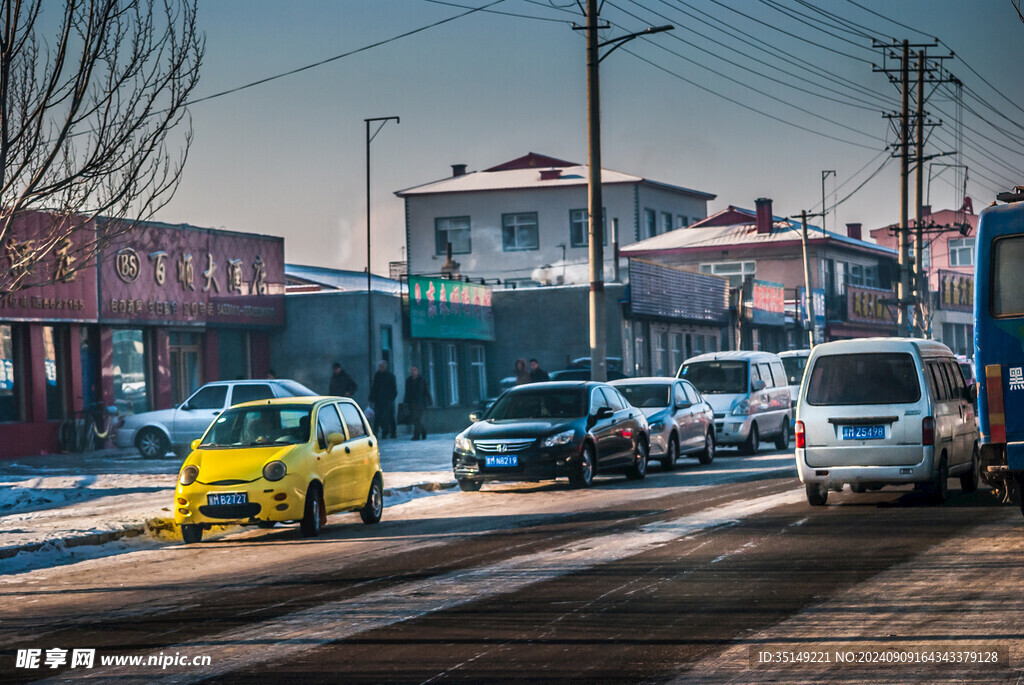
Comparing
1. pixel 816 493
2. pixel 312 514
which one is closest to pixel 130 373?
pixel 312 514

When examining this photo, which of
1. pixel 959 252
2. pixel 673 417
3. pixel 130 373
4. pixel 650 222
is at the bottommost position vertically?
pixel 673 417

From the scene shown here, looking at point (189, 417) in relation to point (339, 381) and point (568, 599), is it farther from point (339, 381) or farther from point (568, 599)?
point (568, 599)

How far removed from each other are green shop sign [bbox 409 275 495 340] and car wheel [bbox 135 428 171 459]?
11.7m

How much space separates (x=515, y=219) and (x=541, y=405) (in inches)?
2290

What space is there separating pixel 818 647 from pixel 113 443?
82.3 feet

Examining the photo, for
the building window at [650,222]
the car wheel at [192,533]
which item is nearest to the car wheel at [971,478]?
the car wheel at [192,533]

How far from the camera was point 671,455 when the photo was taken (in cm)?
2383

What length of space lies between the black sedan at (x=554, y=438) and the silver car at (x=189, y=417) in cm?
778

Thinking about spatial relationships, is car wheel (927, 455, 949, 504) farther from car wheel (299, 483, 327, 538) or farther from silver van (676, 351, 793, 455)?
silver van (676, 351, 793, 455)

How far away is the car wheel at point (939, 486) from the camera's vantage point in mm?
15625

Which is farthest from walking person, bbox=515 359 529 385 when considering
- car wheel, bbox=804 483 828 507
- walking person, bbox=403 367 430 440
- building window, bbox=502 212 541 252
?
building window, bbox=502 212 541 252

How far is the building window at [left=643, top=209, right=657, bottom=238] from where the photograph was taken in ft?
265

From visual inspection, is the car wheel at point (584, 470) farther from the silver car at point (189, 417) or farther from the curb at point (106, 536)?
the silver car at point (189, 417)

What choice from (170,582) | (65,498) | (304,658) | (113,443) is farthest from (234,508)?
(113,443)
